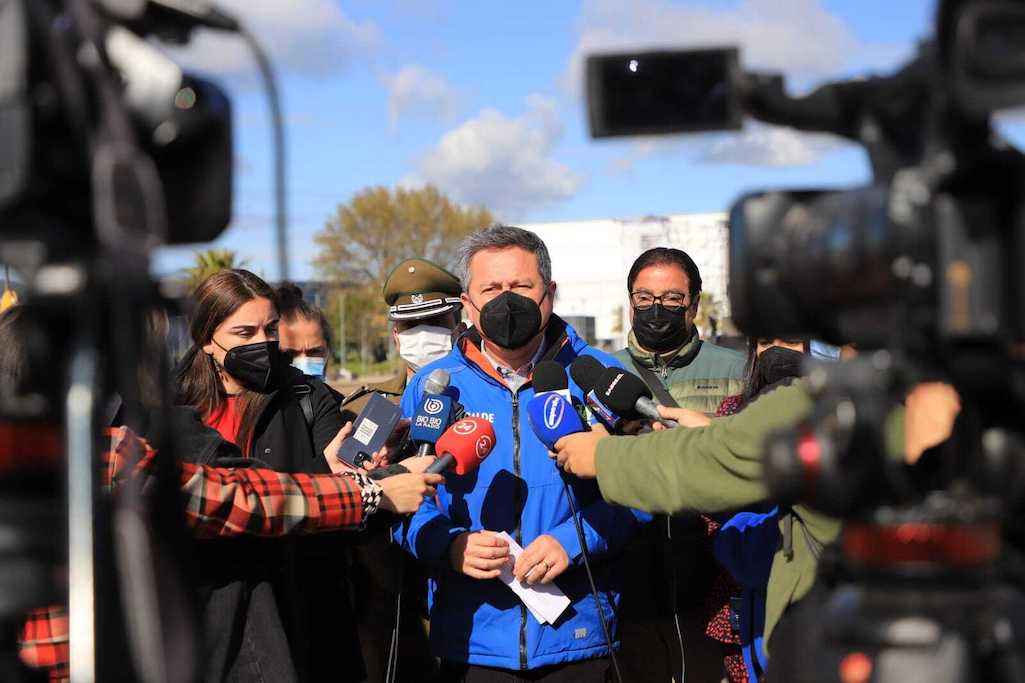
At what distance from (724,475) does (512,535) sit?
1021 millimetres

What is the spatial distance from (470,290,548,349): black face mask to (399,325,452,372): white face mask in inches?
69.4

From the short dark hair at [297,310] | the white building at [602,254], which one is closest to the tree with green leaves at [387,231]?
the white building at [602,254]

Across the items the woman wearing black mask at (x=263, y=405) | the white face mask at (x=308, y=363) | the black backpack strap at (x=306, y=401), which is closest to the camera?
the woman wearing black mask at (x=263, y=405)

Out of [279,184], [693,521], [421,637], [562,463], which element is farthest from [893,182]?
[421,637]

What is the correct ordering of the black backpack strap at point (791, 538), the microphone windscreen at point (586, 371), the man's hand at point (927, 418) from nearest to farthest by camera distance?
A: 1. the man's hand at point (927, 418)
2. the black backpack strap at point (791, 538)
3. the microphone windscreen at point (586, 371)

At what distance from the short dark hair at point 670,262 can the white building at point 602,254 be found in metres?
24.2

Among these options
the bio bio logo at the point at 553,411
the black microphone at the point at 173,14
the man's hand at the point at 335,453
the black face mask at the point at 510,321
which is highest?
the black microphone at the point at 173,14

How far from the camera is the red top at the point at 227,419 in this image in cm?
395

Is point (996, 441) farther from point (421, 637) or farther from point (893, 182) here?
point (421, 637)

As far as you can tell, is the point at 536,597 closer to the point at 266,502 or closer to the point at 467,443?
the point at 467,443

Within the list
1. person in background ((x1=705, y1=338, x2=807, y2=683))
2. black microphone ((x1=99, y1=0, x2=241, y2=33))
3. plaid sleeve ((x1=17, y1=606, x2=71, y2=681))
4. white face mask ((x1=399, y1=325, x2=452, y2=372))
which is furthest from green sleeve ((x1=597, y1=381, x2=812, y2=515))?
white face mask ((x1=399, y1=325, x2=452, y2=372))

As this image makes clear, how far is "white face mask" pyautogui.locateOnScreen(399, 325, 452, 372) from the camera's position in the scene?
534cm

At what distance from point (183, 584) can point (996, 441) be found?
48.1 inches

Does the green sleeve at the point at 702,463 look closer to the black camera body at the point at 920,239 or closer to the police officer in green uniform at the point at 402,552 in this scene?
the black camera body at the point at 920,239
